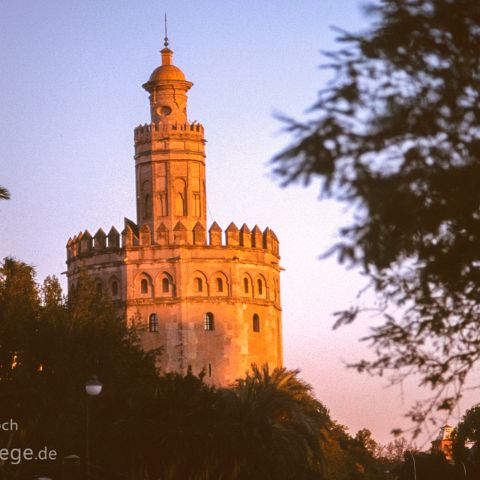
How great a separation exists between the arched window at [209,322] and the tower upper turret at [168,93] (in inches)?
522

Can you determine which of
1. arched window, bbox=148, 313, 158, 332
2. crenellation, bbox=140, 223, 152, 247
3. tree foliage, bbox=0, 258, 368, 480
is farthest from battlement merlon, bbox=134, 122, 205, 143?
tree foliage, bbox=0, 258, 368, 480

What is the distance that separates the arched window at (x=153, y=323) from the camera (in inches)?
3479

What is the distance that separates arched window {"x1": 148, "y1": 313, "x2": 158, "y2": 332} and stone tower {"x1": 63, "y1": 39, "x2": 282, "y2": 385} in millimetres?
86

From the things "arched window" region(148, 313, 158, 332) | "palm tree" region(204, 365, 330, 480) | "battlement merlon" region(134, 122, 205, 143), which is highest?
"battlement merlon" region(134, 122, 205, 143)

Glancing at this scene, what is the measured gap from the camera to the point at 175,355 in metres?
87.1

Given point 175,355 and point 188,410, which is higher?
point 175,355

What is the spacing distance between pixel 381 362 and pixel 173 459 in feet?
79.6

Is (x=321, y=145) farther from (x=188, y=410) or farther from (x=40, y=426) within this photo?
(x=40, y=426)

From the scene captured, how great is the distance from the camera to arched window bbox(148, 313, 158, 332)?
88375mm

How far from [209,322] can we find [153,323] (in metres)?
3.56

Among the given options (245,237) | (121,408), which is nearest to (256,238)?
(245,237)

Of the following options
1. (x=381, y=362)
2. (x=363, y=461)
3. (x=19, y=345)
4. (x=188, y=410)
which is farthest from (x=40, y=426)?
(x=363, y=461)

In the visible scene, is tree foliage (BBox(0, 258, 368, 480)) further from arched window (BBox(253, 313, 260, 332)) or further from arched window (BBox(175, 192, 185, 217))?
arched window (BBox(175, 192, 185, 217))

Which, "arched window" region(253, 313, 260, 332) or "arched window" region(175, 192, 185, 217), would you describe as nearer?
"arched window" region(253, 313, 260, 332)
